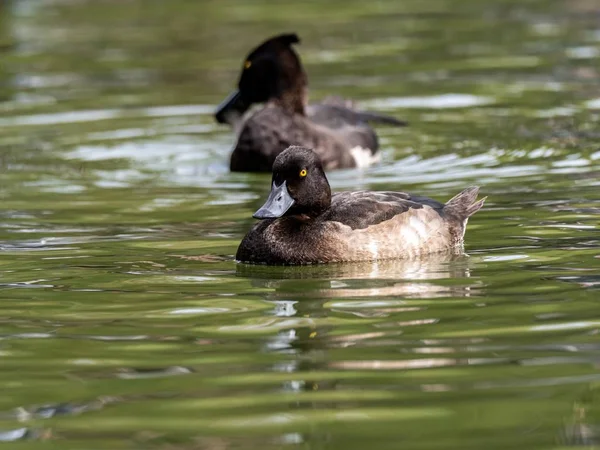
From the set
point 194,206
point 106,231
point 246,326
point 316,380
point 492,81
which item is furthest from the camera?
point 492,81

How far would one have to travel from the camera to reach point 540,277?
8.63m

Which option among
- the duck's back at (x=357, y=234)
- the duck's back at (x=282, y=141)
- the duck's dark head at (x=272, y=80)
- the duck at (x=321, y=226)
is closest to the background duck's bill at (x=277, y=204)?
the duck at (x=321, y=226)

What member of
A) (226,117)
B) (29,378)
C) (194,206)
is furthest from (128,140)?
(29,378)

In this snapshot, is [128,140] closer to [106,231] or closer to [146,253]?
[106,231]

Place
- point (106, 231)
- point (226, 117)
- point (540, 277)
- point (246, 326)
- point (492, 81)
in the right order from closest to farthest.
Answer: point (246, 326) < point (540, 277) < point (106, 231) < point (226, 117) < point (492, 81)

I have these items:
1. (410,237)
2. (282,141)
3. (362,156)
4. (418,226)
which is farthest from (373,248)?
(362,156)

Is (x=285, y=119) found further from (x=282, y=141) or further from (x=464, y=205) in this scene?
(x=464, y=205)

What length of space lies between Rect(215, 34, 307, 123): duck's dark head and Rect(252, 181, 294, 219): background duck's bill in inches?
216

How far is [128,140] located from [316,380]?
9368 millimetres

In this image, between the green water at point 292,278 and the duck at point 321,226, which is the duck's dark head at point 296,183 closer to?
the duck at point 321,226

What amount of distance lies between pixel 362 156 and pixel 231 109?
1736 mm

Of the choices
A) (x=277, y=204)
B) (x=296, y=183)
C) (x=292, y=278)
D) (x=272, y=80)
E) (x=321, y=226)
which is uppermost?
(x=272, y=80)

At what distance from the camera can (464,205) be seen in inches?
409

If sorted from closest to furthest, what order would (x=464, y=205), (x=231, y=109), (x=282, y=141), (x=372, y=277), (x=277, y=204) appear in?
(x=372, y=277), (x=277, y=204), (x=464, y=205), (x=282, y=141), (x=231, y=109)
